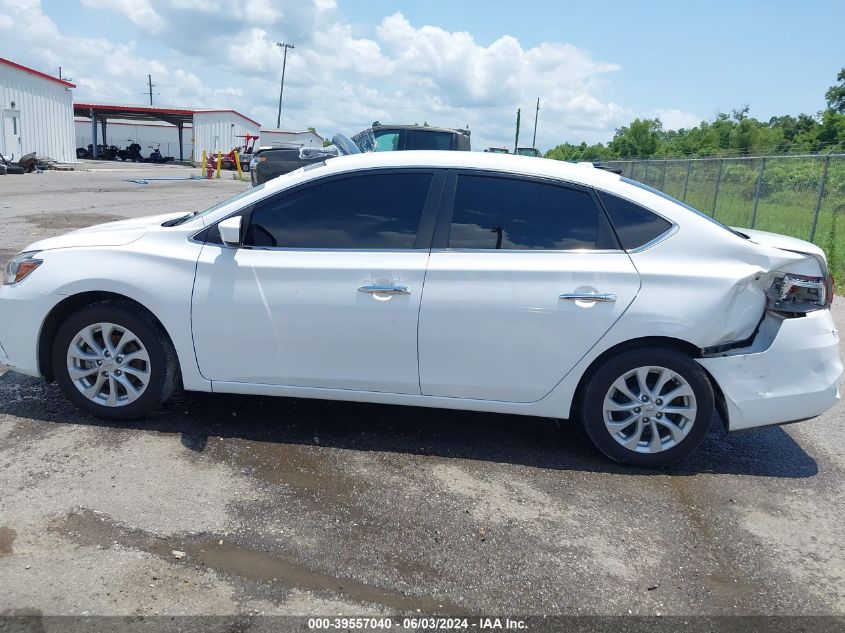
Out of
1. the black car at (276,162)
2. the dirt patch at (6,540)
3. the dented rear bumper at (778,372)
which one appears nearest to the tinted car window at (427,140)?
the black car at (276,162)

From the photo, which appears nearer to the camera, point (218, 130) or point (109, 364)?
point (109, 364)

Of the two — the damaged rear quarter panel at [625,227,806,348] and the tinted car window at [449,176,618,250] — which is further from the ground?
the tinted car window at [449,176,618,250]

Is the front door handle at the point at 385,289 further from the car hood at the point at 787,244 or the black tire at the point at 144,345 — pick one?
the car hood at the point at 787,244

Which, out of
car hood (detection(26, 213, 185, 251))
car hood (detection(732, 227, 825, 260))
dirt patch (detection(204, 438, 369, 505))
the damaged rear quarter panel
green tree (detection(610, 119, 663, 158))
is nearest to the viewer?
dirt patch (detection(204, 438, 369, 505))

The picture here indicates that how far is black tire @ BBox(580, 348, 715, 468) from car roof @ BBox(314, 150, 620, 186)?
108 cm

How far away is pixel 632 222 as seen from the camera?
4078 millimetres

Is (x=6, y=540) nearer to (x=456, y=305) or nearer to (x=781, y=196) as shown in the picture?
(x=456, y=305)

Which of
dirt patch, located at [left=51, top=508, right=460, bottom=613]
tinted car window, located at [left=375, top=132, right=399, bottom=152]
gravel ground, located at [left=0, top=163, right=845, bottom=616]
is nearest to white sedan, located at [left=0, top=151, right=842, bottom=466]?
gravel ground, located at [left=0, top=163, right=845, bottom=616]

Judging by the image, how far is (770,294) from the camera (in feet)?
13.1

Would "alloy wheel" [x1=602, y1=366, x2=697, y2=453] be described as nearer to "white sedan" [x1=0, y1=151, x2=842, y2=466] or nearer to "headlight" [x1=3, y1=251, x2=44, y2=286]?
"white sedan" [x1=0, y1=151, x2=842, y2=466]

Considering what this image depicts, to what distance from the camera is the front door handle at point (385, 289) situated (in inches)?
157

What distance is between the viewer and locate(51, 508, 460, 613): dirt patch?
2865 mm

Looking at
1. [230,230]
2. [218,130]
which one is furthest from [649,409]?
[218,130]

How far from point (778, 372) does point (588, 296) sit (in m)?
1.17
